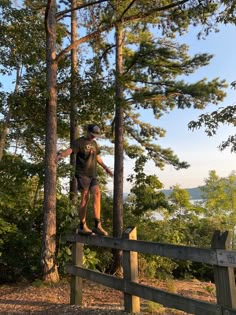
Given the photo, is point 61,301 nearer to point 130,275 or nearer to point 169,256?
point 130,275

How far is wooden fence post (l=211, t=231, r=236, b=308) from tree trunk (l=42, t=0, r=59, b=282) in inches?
224

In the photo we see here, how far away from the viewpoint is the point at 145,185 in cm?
1853

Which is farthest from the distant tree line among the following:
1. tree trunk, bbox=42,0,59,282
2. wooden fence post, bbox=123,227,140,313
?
wooden fence post, bbox=123,227,140,313

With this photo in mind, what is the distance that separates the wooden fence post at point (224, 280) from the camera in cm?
376

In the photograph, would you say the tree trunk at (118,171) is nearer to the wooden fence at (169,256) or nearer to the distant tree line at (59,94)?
the distant tree line at (59,94)

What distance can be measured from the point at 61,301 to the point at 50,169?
327 centimetres


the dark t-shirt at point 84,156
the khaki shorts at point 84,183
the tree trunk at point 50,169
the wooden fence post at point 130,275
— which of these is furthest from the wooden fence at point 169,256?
the tree trunk at point 50,169

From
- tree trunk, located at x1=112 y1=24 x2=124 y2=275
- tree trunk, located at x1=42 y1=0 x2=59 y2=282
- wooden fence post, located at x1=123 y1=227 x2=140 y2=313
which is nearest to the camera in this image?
wooden fence post, located at x1=123 y1=227 x2=140 y2=313

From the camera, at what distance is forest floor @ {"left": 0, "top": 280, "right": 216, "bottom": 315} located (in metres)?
5.97

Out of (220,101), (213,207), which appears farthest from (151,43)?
(213,207)

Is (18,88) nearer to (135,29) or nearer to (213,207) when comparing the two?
(135,29)

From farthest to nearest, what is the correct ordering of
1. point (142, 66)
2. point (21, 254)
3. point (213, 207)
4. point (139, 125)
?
point (213, 207) < point (139, 125) < point (142, 66) < point (21, 254)

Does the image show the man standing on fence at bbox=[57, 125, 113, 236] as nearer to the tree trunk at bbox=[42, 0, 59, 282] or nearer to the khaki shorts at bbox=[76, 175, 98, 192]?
the khaki shorts at bbox=[76, 175, 98, 192]

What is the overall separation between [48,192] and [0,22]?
5230 mm
